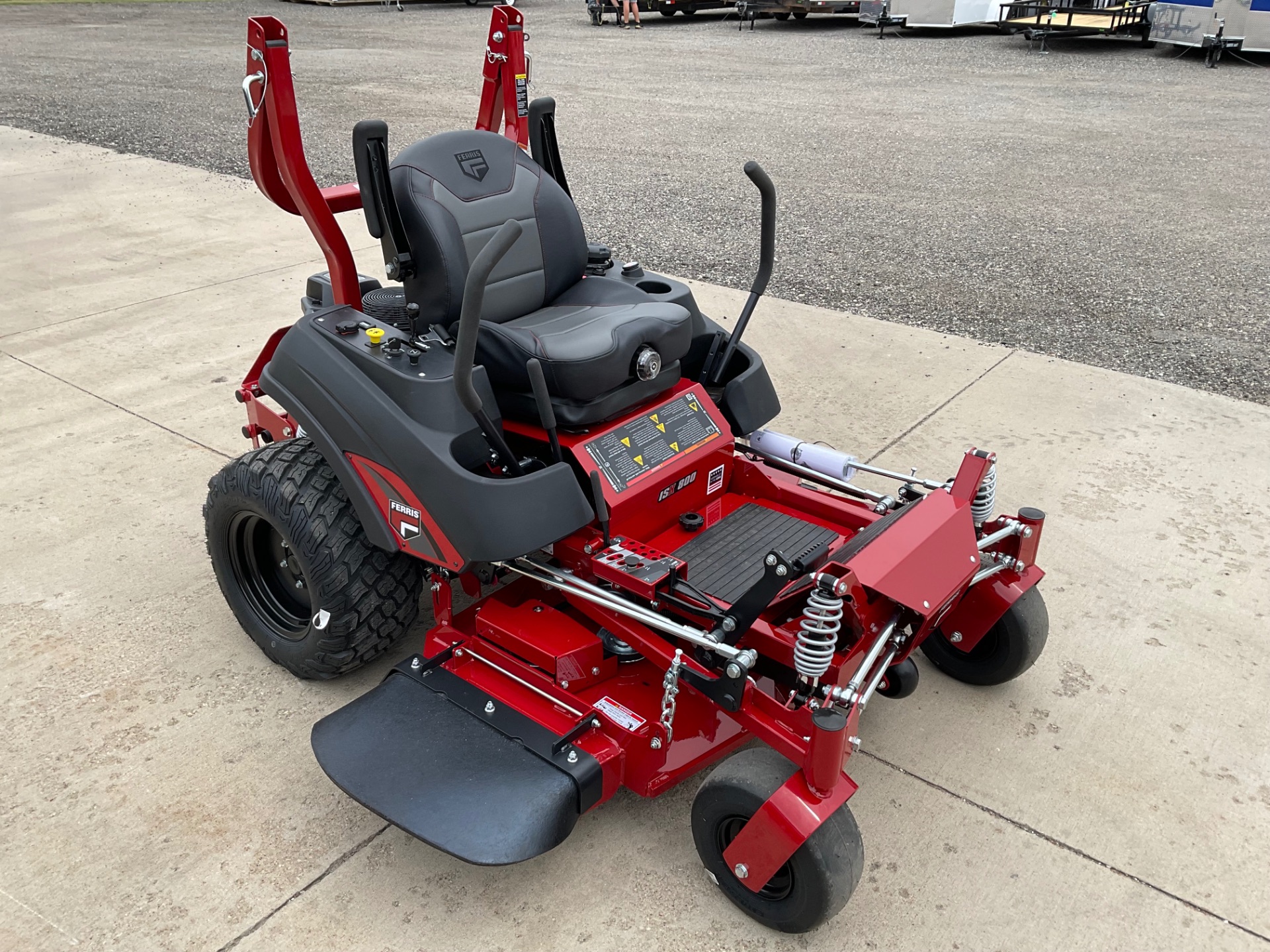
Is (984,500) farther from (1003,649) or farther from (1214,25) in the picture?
(1214,25)

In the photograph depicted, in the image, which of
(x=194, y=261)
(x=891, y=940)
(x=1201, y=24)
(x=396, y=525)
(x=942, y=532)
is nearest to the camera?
(x=891, y=940)

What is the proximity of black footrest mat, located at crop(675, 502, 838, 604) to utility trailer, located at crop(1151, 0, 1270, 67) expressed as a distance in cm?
1470

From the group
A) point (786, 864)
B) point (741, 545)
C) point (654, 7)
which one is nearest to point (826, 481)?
point (741, 545)

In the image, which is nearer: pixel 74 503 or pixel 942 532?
pixel 942 532

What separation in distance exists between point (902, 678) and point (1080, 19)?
16.2m

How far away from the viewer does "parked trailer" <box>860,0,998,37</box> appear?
17.7 meters

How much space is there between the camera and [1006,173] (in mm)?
9273

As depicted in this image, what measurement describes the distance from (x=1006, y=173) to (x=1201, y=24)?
27.0 feet

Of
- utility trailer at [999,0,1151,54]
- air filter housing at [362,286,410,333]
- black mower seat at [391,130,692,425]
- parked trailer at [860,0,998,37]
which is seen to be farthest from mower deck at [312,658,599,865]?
parked trailer at [860,0,998,37]

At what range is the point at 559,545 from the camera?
2.91m

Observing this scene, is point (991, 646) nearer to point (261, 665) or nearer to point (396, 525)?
point (396, 525)

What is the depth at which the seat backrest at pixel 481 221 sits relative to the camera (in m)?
3.00

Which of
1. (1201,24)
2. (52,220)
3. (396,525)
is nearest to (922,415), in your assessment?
(396,525)

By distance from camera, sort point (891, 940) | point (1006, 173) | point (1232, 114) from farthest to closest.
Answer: point (1232, 114), point (1006, 173), point (891, 940)
